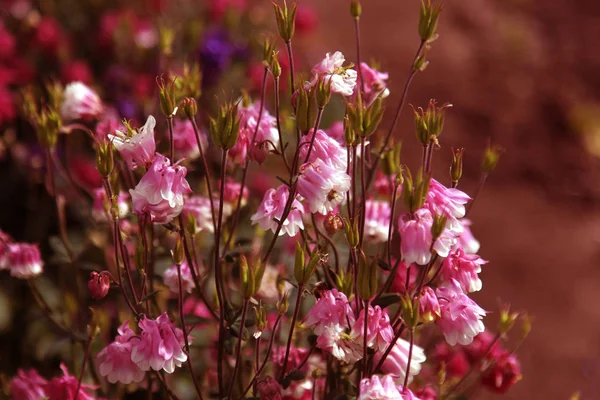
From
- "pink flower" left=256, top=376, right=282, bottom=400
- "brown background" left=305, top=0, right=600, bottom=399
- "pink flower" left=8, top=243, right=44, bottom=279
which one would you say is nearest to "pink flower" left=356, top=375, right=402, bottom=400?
"pink flower" left=256, top=376, right=282, bottom=400

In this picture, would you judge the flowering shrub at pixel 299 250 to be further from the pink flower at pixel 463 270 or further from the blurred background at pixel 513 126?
the blurred background at pixel 513 126

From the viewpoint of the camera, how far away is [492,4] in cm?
295

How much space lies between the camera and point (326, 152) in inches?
26.8

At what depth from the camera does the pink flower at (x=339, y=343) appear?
678mm

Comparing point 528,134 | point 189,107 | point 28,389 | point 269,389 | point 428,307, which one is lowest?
point 528,134

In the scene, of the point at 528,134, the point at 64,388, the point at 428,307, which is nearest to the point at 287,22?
the point at 428,307

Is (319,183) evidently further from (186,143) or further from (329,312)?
(186,143)

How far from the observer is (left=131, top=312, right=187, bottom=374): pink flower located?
0.69m

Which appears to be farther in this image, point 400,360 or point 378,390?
point 400,360

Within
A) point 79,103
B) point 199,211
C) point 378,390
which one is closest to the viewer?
point 378,390

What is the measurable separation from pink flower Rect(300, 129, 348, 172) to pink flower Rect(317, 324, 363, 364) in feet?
0.44

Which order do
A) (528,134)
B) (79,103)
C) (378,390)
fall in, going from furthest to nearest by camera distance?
(528,134), (79,103), (378,390)

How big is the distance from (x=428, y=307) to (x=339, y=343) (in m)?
0.08

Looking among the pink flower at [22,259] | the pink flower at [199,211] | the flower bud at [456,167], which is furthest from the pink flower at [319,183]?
the pink flower at [22,259]
